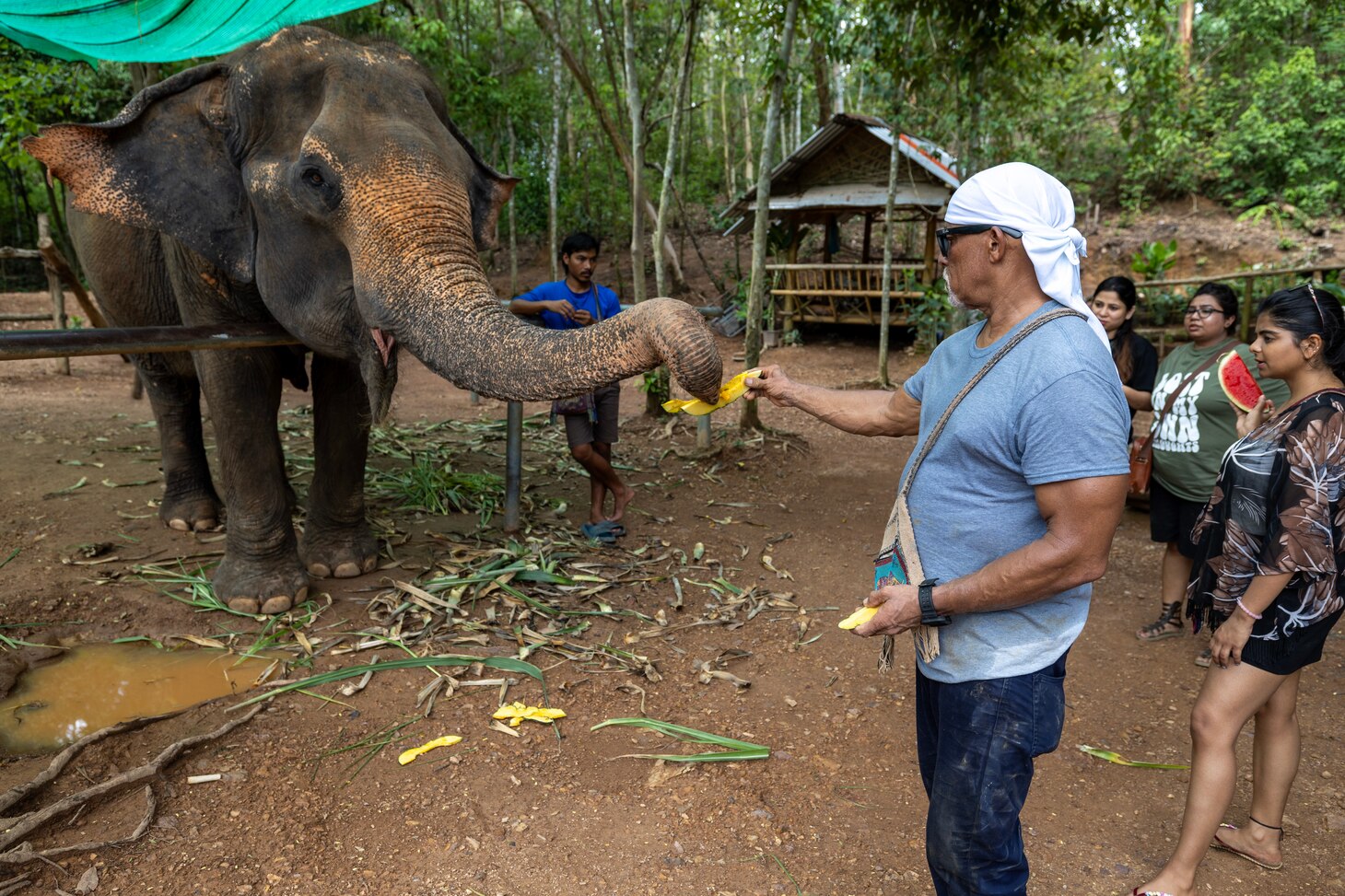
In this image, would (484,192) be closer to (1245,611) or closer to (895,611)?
(895,611)

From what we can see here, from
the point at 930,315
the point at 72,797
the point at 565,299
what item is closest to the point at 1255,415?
the point at 565,299

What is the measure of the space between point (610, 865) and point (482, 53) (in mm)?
20451

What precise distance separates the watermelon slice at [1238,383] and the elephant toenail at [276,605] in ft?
14.8

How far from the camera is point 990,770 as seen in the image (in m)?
1.90

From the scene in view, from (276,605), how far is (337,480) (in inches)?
30.5

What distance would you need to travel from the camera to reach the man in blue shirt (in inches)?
210

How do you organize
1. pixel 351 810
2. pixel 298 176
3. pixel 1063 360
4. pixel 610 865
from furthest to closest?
pixel 298 176 < pixel 351 810 < pixel 610 865 < pixel 1063 360

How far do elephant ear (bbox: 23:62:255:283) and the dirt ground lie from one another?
1.83 meters

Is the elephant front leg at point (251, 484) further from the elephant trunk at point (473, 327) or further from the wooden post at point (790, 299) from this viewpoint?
the wooden post at point (790, 299)

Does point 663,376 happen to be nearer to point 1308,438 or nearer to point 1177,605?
point 1177,605

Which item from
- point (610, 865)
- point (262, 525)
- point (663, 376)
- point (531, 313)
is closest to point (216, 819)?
point (610, 865)

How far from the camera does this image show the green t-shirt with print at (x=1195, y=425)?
420cm

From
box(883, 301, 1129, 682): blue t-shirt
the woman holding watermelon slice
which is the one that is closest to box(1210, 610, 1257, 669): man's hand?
the woman holding watermelon slice

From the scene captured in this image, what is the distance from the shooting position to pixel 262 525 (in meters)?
4.45
